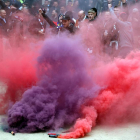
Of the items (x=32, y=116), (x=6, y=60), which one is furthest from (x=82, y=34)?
(x=32, y=116)

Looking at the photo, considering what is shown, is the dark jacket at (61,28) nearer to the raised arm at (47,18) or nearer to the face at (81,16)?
the raised arm at (47,18)

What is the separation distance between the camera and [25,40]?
19.5 feet

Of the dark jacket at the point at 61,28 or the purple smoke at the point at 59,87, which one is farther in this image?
the dark jacket at the point at 61,28

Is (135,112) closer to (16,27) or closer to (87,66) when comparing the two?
(87,66)

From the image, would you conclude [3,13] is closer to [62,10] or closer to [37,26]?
[37,26]

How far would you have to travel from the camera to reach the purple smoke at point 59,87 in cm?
360

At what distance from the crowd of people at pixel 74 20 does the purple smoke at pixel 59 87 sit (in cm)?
169

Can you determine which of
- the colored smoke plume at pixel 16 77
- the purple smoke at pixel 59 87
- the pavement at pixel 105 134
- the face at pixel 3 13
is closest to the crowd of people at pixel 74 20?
the face at pixel 3 13

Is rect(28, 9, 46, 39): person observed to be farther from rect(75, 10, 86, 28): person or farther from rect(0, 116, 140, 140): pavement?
rect(0, 116, 140, 140): pavement

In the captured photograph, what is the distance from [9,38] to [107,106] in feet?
12.9

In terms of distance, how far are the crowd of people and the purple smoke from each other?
1.69 metres

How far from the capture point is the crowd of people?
19.5ft

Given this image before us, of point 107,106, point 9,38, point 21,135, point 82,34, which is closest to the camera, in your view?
point 21,135

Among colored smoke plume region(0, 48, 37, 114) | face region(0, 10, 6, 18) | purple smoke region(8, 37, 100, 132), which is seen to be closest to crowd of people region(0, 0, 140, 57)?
face region(0, 10, 6, 18)
